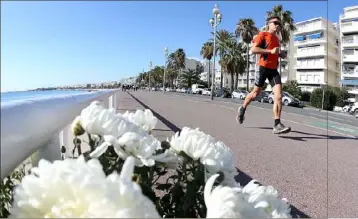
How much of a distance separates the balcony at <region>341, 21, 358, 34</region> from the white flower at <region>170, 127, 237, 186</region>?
3.00 ft

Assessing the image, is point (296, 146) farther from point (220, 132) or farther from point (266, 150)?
point (220, 132)

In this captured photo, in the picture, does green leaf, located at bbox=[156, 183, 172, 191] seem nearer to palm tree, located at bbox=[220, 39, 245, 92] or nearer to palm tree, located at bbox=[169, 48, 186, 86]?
palm tree, located at bbox=[169, 48, 186, 86]

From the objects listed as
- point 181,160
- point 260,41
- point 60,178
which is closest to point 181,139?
point 181,160

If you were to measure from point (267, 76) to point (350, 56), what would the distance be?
3.20 m

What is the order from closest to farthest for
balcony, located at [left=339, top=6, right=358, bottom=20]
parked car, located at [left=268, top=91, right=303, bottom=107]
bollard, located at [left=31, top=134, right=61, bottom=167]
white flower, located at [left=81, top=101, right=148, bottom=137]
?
white flower, located at [left=81, top=101, right=148, bottom=137], bollard, located at [left=31, top=134, right=61, bottom=167], balcony, located at [left=339, top=6, right=358, bottom=20], parked car, located at [left=268, top=91, right=303, bottom=107]

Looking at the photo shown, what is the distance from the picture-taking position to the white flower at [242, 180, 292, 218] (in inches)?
38.5

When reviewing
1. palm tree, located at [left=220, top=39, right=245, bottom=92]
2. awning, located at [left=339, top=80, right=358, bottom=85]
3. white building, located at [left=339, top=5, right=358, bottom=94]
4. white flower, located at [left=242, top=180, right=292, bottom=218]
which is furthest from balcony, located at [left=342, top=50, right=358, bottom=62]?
palm tree, located at [left=220, top=39, right=245, bottom=92]

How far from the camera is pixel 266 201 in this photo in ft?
3.35

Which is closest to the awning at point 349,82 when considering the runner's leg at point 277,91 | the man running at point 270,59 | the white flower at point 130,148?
the white flower at point 130,148

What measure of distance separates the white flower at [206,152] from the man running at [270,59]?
2.21 metres

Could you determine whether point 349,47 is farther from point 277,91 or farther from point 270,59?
point 277,91

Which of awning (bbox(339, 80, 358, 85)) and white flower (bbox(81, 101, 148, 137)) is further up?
awning (bbox(339, 80, 358, 85))

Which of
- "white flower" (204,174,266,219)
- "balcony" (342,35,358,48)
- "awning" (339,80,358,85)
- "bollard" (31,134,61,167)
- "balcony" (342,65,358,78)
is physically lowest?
"white flower" (204,174,266,219)

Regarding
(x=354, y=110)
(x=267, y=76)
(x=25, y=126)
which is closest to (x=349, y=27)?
(x=354, y=110)
